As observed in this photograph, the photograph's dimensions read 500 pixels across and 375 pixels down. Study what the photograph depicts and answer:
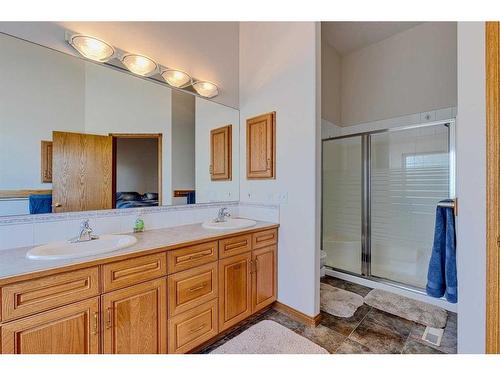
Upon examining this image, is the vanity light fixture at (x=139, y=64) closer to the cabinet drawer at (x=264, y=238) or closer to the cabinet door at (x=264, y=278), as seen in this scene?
the cabinet drawer at (x=264, y=238)

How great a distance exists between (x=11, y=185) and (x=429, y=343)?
2874 millimetres

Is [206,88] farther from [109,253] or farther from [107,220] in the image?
[109,253]

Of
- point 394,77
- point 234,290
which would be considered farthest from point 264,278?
point 394,77

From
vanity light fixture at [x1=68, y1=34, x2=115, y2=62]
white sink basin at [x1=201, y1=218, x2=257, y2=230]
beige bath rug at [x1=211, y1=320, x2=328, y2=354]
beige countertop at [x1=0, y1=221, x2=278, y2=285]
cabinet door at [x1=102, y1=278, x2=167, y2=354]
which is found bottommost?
beige bath rug at [x1=211, y1=320, x2=328, y2=354]

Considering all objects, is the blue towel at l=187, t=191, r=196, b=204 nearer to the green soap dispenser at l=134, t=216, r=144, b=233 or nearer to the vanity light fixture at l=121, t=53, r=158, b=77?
the green soap dispenser at l=134, t=216, r=144, b=233

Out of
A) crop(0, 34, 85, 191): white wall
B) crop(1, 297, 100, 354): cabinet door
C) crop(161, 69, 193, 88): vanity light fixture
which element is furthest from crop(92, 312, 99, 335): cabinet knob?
crop(161, 69, 193, 88): vanity light fixture

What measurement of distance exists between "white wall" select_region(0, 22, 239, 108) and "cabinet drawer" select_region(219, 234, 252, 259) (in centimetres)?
142

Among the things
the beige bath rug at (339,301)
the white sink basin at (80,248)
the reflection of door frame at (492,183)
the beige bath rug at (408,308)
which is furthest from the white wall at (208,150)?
the reflection of door frame at (492,183)

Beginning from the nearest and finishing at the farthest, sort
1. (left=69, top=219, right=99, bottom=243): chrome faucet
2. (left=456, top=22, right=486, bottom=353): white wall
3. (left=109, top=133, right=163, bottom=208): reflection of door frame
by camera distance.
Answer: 1. (left=456, top=22, right=486, bottom=353): white wall
2. (left=69, top=219, right=99, bottom=243): chrome faucet
3. (left=109, top=133, right=163, bottom=208): reflection of door frame

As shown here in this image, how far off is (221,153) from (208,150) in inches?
6.0

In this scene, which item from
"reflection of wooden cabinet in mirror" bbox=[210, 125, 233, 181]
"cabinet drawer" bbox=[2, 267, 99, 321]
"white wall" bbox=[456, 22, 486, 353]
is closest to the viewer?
"cabinet drawer" bbox=[2, 267, 99, 321]

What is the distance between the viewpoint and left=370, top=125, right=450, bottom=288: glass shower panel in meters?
2.49

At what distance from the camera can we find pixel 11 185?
126cm

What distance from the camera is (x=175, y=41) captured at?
6.30ft
